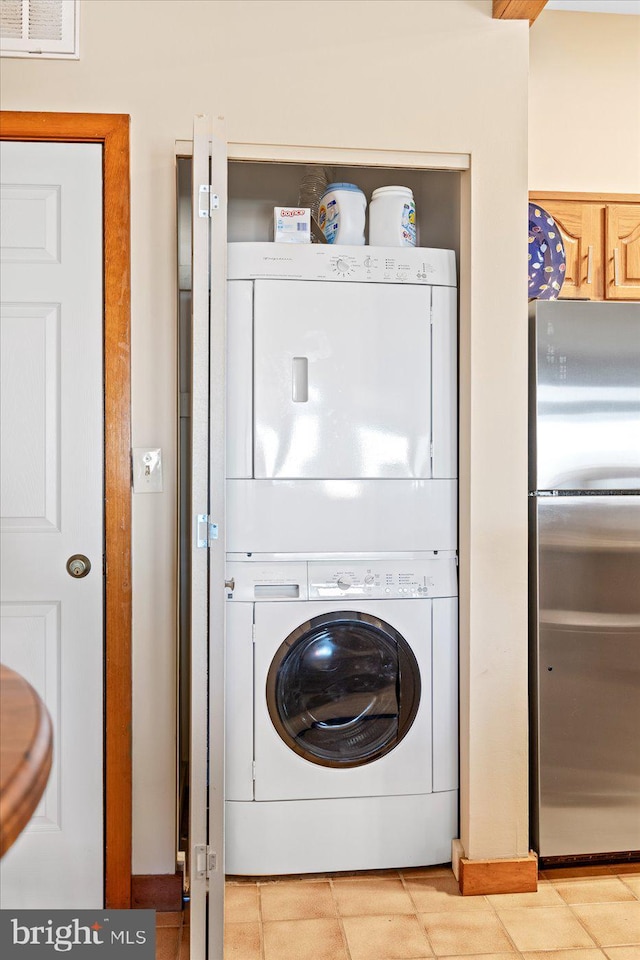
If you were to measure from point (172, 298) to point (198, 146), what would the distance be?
19.7 inches

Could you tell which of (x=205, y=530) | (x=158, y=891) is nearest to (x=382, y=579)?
(x=205, y=530)

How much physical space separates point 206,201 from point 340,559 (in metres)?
1.06

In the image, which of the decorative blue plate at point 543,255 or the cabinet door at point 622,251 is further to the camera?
the cabinet door at point 622,251

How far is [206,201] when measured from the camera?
1741mm

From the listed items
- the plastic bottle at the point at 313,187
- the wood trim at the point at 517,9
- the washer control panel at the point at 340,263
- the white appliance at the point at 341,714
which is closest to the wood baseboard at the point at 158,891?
the white appliance at the point at 341,714

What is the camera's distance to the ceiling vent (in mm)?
2035

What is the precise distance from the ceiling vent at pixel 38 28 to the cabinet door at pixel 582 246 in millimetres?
1742

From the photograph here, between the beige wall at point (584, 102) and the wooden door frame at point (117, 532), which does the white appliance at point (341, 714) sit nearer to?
the wooden door frame at point (117, 532)

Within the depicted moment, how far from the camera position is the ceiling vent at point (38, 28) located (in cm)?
204

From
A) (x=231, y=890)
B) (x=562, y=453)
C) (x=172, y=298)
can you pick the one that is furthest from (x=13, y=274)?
(x=231, y=890)

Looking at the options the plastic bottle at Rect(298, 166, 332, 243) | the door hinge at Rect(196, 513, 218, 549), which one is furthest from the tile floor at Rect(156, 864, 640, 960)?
the plastic bottle at Rect(298, 166, 332, 243)

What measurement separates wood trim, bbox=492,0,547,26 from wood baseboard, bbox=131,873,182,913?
2.56m

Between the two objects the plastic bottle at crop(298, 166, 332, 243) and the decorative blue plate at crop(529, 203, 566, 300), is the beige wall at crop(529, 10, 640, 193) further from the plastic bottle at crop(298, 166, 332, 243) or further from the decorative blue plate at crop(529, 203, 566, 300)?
the plastic bottle at crop(298, 166, 332, 243)

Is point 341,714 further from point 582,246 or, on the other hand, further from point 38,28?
point 38,28
